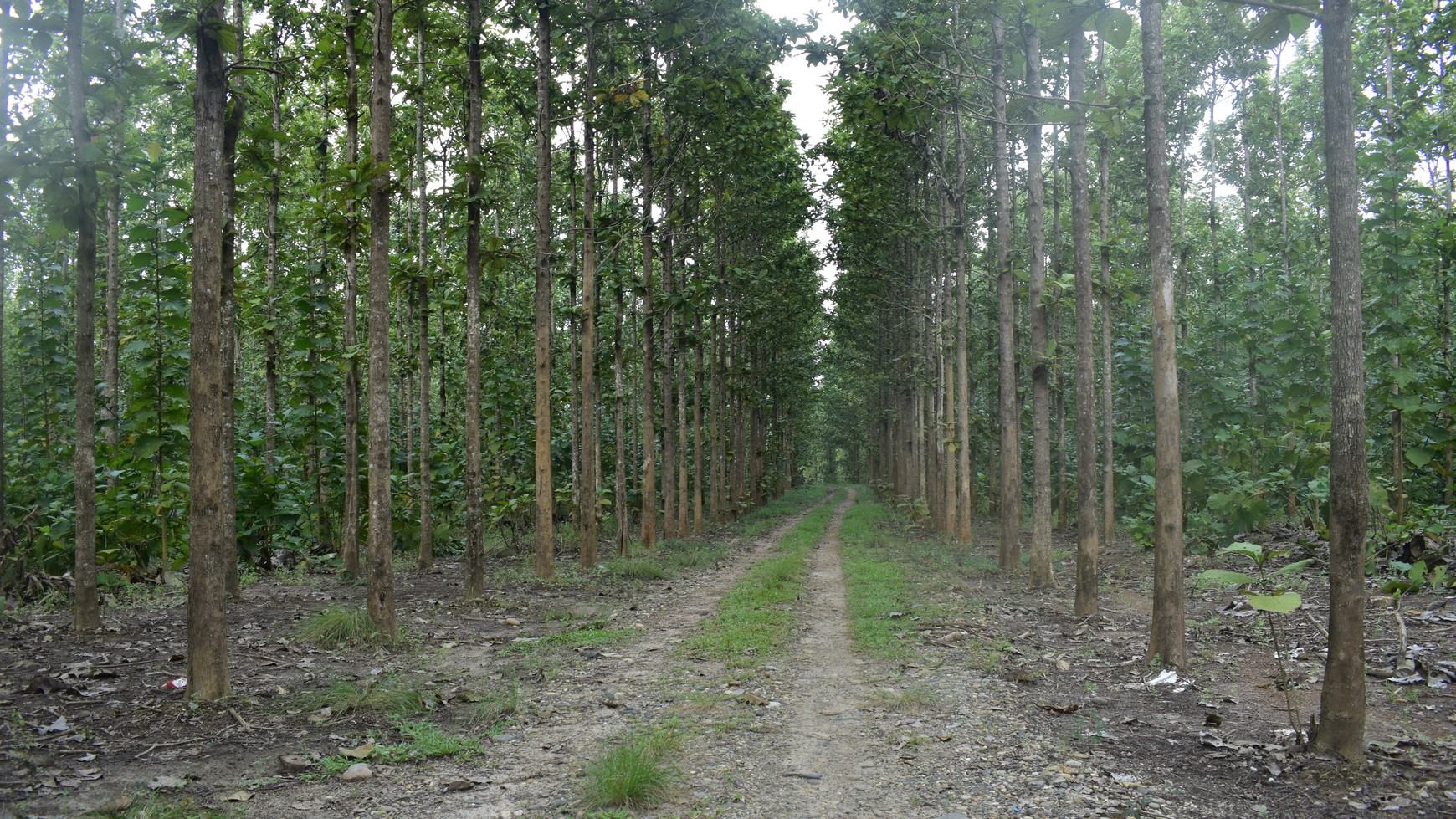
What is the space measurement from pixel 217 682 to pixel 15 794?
1.81m

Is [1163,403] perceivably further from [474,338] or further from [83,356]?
[83,356]

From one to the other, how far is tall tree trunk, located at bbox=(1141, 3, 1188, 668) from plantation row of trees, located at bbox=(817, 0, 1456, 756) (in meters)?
0.03

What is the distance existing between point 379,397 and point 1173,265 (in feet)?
28.4

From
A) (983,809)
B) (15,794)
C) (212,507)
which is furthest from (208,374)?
(983,809)

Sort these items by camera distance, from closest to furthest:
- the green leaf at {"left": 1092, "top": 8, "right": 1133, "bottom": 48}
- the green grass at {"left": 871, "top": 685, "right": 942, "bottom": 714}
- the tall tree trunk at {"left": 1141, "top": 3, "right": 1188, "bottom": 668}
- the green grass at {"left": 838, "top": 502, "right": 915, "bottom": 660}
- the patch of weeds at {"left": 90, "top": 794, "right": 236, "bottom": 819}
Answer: the patch of weeds at {"left": 90, "top": 794, "right": 236, "bottom": 819}
the green leaf at {"left": 1092, "top": 8, "right": 1133, "bottom": 48}
the green grass at {"left": 871, "top": 685, "right": 942, "bottom": 714}
the tall tree trunk at {"left": 1141, "top": 3, "right": 1188, "bottom": 668}
the green grass at {"left": 838, "top": 502, "right": 915, "bottom": 660}

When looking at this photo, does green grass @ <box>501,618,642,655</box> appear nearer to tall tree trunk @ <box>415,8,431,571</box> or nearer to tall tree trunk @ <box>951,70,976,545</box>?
tall tree trunk @ <box>415,8,431,571</box>

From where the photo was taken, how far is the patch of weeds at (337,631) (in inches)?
330

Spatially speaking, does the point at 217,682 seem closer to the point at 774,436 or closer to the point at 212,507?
the point at 212,507

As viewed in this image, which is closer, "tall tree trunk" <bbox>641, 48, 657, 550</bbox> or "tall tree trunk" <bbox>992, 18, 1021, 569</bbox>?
"tall tree trunk" <bbox>992, 18, 1021, 569</bbox>

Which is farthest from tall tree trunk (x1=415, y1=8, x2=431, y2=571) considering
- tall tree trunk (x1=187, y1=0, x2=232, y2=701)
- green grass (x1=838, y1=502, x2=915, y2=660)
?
green grass (x1=838, y1=502, x2=915, y2=660)

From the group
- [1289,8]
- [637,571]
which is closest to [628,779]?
[1289,8]

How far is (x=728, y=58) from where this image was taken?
1426 cm

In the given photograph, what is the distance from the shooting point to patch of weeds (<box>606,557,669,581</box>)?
47.9ft

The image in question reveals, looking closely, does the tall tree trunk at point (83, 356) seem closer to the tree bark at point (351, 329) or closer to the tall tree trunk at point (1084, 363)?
the tree bark at point (351, 329)
